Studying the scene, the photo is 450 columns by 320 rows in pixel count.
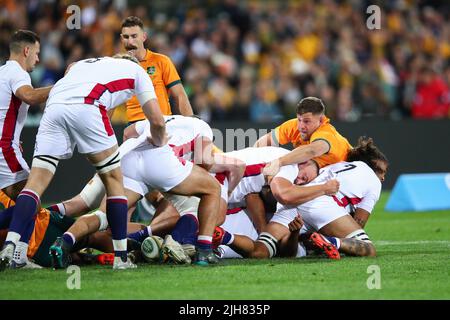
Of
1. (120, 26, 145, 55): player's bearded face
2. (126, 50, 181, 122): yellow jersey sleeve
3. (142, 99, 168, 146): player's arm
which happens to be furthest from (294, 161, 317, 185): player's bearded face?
(120, 26, 145, 55): player's bearded face

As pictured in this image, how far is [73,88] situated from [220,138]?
7.36m

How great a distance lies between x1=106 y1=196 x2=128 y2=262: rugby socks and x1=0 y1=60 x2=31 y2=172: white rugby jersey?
4.14 ft

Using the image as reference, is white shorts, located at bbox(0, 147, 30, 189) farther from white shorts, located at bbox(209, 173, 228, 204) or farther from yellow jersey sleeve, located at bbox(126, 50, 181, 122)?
yellow jersey sleeve, located at bbox(126, 50, 181, 122)

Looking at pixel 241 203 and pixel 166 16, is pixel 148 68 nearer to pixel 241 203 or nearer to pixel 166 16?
pixel 241 203

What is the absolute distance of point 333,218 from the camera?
8328mm

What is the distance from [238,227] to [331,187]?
3.06 feet

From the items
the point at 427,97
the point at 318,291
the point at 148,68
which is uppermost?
the point at 148,68

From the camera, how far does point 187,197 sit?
8219 millimetres

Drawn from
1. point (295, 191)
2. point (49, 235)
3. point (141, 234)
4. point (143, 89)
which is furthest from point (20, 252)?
point (295, 191)

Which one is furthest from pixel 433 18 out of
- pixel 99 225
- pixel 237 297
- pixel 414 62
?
pixel 237 297

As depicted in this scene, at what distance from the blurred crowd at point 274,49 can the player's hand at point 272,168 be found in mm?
7057

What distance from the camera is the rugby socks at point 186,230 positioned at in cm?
807

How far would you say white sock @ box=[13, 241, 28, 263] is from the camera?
7.44 metres

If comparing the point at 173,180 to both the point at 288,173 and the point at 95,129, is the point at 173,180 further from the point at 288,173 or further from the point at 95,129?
the point at 288,173
